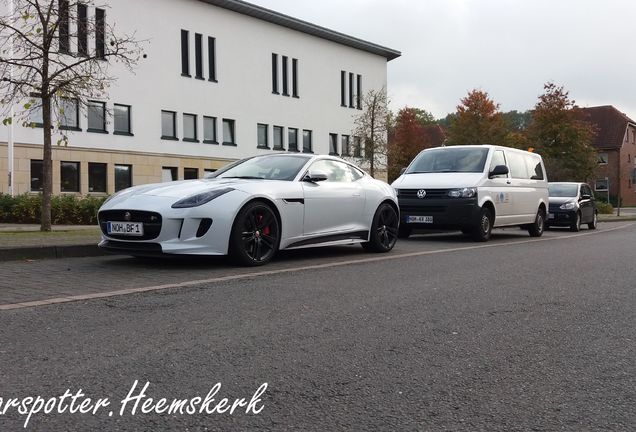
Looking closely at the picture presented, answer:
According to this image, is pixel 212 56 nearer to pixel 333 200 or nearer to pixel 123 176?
pixel 123 176

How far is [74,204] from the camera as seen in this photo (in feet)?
71.7

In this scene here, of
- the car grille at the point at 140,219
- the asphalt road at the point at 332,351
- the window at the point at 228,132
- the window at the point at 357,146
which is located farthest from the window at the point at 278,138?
the asphalt road at the point at 332,351

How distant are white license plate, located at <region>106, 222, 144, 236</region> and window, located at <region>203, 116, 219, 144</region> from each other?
97.2 feet

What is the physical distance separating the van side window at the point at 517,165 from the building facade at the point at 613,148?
56.3m

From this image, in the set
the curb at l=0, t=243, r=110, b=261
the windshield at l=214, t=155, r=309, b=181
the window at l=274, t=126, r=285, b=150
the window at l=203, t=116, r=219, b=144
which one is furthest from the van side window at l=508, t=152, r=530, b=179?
the window at l=274, t=126, r=285, b=150

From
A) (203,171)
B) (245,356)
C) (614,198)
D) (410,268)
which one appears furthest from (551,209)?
(614,198)

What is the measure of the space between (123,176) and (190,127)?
5.10 metres

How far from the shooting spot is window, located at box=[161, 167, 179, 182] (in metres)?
35.2

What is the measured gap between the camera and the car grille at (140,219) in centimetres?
755

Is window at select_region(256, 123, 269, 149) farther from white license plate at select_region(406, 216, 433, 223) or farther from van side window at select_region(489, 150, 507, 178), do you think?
white license plate at select_region(406, 216, 433, 223)

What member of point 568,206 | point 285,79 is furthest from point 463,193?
point 285,79

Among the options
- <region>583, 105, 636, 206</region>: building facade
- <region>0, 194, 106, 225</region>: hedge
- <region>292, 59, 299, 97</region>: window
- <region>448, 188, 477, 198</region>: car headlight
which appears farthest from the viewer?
<region>583, 105, 636, 206</region>: building facade

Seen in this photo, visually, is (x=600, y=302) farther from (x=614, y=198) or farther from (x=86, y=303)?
(x=614, y=198)

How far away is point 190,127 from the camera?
36.5m
